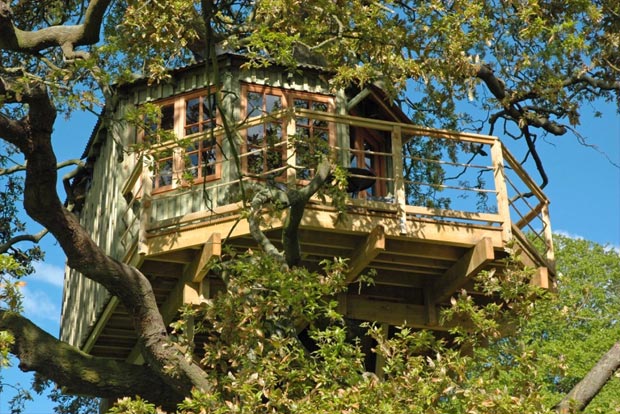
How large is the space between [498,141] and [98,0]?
16.9ft

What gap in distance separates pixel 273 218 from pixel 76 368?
2952mm

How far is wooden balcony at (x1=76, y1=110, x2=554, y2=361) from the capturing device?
1252 cm

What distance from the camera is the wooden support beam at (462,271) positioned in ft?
41.5

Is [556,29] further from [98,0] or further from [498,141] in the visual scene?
[98,0]

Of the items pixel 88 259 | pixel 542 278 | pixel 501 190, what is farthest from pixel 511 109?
pixel 88 259

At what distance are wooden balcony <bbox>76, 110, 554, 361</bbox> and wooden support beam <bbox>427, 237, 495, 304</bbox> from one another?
1cm

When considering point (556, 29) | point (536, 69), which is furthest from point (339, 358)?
point (536, 69)

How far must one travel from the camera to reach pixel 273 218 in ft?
41.0

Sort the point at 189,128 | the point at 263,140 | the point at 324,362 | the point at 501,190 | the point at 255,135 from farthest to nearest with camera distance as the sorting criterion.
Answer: the point at 189,128
the point at 255,135
the point at 263,140
the point at 501,190
the point at 324,362

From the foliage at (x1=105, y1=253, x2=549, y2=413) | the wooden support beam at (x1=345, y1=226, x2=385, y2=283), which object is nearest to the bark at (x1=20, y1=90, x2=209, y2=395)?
the foliage at (x1=105, y1=253, x2=549, y2=413)

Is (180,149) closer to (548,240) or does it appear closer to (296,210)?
(296,210)

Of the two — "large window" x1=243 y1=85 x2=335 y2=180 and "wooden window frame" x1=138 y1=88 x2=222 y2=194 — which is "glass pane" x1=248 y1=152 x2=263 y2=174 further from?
"wooden window frame" x1=138 y1=88 x2=222 y2=194

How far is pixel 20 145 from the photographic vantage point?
10961mm

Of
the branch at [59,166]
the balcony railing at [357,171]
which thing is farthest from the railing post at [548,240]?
the branch at [59,166]
